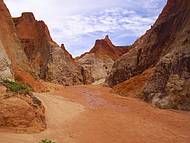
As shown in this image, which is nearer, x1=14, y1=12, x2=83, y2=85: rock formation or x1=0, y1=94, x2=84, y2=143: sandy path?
x1=0, y1=94, x2=84, y2=143: sandy path

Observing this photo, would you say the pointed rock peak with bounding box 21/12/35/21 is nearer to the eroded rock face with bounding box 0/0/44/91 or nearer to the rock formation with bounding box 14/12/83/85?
the rock formation with bounding box 14/12/83/85

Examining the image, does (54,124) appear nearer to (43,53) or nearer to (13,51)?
(13,51)

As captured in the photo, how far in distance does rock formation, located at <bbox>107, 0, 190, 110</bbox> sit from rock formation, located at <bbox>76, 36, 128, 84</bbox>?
24.9 meters

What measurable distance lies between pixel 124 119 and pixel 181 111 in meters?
3.94

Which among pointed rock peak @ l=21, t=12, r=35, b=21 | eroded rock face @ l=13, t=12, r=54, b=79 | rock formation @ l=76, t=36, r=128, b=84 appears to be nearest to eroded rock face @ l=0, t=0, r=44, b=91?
eroded rock face @ l=13, t=12, r=54, b=79

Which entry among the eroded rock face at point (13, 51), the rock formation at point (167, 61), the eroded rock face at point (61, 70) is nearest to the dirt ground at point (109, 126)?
the rock formation at point (167, 61)

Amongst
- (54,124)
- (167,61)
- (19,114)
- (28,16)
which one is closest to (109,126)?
(54,124)

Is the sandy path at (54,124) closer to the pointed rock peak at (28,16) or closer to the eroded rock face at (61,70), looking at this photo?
the eroded rock face at (61,70)

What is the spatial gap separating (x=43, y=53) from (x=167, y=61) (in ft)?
102

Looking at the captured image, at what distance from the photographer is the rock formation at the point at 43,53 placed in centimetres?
5097

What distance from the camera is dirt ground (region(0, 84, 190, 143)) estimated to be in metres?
13.3

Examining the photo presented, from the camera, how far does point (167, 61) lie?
2445 centimetres

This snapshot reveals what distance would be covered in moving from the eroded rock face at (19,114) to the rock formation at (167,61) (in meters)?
9.20

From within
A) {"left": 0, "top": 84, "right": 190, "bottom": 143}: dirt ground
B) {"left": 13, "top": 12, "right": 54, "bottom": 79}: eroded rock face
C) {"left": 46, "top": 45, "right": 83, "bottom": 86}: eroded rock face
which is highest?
{"left": 13, "top": 12, "right": 54, "bottom": 79}: eroded rock face
